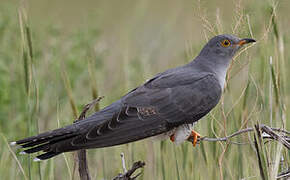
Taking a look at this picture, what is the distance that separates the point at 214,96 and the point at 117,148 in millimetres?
759

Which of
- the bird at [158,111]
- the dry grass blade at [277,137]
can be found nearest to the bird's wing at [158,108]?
the bird at [158,111]

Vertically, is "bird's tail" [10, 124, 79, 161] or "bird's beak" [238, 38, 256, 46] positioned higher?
"bird's beak" [238, 38, 256, 46]

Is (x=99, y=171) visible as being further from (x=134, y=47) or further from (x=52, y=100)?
(x=134, y=47)

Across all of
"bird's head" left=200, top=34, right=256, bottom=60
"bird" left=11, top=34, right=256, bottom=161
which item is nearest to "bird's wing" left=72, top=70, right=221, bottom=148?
"bird" left=11, top=34, right=256, bottom=161

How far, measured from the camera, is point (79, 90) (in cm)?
497

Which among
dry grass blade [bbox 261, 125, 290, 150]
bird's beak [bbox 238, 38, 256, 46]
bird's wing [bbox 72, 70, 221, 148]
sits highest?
bird's beak [bbox 238, 38, 256, 46]

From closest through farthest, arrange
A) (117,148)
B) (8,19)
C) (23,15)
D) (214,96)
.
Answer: (23,15)
(214,96)
(117,148)
(8,19)

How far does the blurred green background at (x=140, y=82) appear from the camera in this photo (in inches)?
107

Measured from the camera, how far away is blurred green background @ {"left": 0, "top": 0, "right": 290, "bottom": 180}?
8.95 feet

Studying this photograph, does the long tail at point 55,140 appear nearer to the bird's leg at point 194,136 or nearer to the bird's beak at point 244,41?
the bird's leg at point 194,136

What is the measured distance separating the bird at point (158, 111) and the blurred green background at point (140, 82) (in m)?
0.12

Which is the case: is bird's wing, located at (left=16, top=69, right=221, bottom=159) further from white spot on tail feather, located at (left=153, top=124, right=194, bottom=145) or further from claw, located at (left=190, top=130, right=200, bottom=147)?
claw, located at (left=190, top=130, right=200, bottom=147)

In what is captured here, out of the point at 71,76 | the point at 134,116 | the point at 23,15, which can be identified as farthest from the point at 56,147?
the point at 71,76

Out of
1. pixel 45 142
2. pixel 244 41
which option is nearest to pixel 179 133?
pixel 244 41
